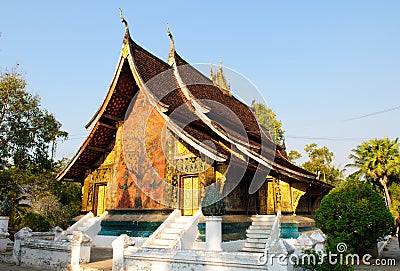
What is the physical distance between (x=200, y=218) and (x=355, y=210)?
4.11 metres

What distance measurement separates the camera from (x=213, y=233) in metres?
7.60

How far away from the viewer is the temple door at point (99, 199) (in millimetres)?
13484

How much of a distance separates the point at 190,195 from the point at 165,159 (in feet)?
4.91

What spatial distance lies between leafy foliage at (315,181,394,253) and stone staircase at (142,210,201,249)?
347cm

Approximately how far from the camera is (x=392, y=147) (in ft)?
93.2

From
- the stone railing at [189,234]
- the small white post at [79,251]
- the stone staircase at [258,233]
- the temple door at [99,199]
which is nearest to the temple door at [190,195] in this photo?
the stone railing at [189,234]

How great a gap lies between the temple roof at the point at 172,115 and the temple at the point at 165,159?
0.03 m

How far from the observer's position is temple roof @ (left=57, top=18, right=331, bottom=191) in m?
10.7

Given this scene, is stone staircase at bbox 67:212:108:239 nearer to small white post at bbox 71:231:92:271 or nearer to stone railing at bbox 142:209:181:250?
stone railing at bbox 142:209:181:250

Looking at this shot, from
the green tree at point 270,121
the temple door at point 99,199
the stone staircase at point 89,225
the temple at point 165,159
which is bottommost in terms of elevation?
the stone staircase at point 89,225

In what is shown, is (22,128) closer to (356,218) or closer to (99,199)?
(99,199)

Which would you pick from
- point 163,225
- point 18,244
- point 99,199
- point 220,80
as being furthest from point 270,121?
point 18,244

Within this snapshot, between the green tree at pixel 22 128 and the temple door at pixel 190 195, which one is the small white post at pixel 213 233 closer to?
the temple door at pixel 190 195

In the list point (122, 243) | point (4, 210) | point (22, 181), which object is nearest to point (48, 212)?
point (22, 181)
